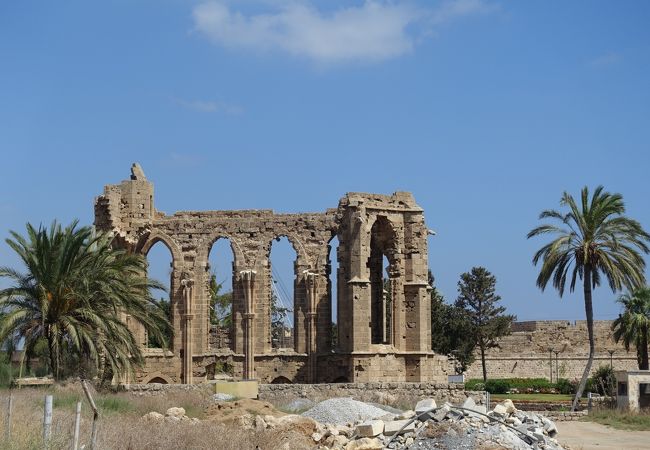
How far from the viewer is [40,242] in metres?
26.5

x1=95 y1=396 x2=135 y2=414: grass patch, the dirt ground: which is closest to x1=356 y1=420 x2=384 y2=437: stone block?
x1=95 y1=396 x2=135 y2=414: grass patch

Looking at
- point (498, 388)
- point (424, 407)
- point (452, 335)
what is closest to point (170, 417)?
point (424, 407)

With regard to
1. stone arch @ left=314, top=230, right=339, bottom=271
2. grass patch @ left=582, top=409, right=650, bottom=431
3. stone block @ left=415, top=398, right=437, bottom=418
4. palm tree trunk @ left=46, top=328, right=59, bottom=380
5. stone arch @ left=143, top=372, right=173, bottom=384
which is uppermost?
stone arch @ left=314, top=230, right=339, bottom=271

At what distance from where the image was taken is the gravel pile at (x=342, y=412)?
23516 millimetres

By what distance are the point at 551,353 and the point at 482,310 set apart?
15.6 feet

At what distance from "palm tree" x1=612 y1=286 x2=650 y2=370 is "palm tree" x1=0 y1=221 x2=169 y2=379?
21141 millimetres

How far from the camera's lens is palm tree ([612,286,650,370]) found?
131ft

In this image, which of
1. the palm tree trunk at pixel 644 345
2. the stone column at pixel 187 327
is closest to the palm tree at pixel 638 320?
the palm tree trunk at pixel 644 345

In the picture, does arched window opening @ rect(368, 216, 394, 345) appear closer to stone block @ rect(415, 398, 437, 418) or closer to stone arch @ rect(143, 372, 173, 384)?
stone arch @ rect(143, 372, 173, 384)

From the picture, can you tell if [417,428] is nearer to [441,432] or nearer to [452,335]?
[441,432]

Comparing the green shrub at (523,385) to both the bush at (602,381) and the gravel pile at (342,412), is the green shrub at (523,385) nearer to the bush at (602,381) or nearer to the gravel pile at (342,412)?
the bush at (602,381)

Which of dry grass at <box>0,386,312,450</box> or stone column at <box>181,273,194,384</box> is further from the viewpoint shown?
stone column at <box>181,273,194,384</box>

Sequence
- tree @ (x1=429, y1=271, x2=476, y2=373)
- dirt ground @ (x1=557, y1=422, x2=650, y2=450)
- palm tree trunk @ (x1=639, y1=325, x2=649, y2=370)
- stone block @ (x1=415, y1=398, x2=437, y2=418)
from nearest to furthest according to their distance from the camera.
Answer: stone block @ (x1=415, y1=398, x2=437, y2=418) < dirt ground @ (x1=557, y1=422, x2=650, y2=450) < palm tree trunk @ (x1=639, y1=325, x2=649, y2=370) < tree @ (x1=429, y1=271, x2=476, y2=373)

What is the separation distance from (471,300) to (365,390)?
25252 millimetres
